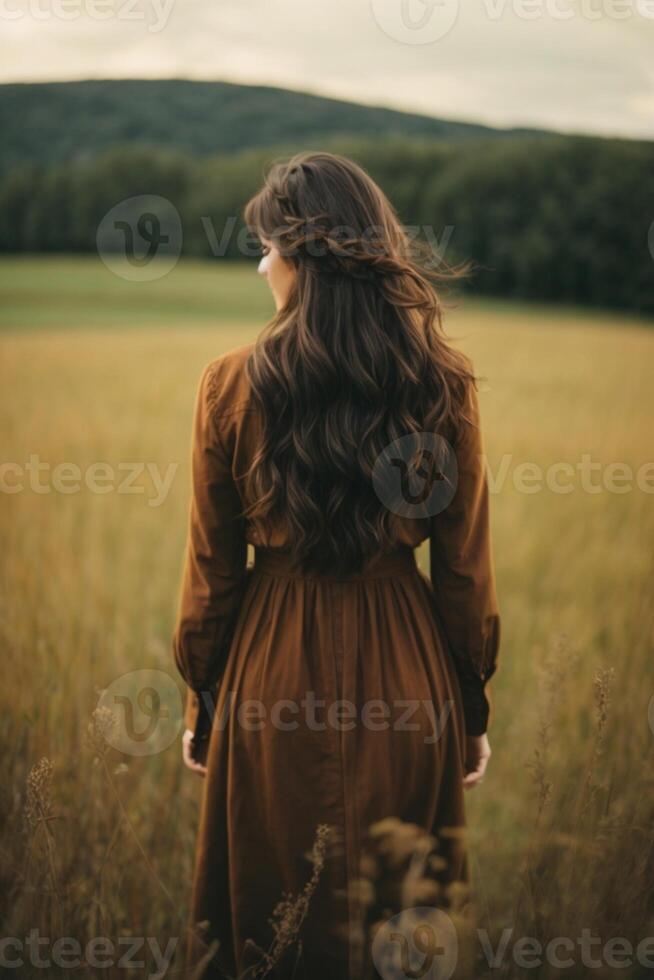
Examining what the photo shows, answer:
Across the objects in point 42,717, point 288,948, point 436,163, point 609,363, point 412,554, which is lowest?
point 288,948

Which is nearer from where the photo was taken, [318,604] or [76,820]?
[318,604]

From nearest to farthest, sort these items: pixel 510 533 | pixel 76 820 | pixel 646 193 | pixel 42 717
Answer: pixel 76 820 < pixel 42 717 < pixel 510 533 < pixel 646 193

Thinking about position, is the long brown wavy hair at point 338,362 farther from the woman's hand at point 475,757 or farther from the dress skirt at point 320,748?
→ the woman's hand at point 475,757

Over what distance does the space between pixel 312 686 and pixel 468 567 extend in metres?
0.41

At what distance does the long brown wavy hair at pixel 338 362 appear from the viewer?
1.28 m

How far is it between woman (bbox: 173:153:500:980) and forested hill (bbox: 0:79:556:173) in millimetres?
5418

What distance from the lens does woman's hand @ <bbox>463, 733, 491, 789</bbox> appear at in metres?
1.71

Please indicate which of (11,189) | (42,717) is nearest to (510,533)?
(42,717)

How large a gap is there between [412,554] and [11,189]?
9.57 metres

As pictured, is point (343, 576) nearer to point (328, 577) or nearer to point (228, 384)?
point (328, 577)

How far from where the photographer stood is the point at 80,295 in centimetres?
1734

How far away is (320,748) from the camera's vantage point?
1446mm

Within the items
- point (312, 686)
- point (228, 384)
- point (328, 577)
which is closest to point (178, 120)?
point (228, 384)

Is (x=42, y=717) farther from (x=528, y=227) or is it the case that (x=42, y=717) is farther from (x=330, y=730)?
(x=528, y=227)
